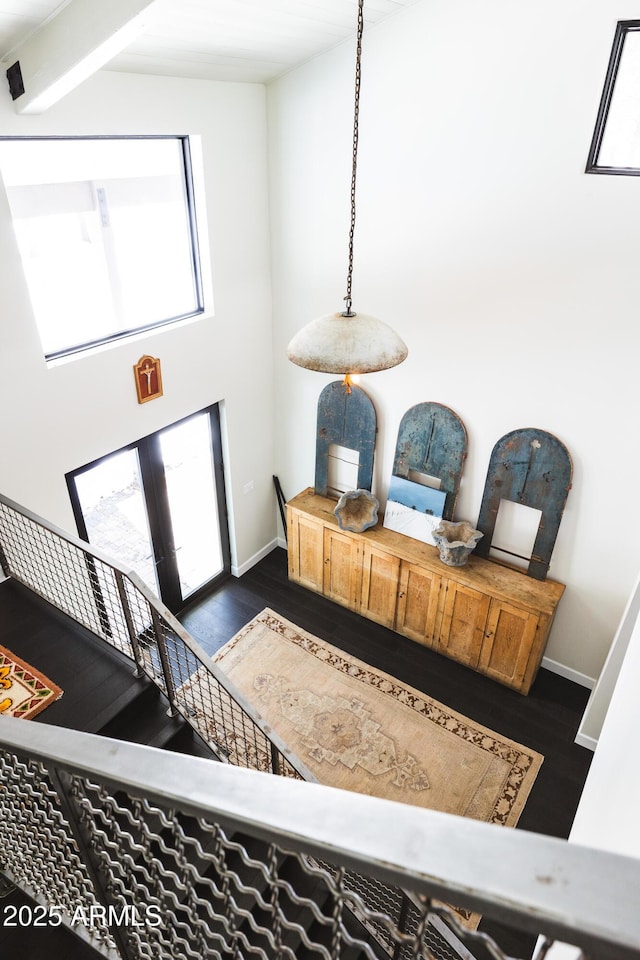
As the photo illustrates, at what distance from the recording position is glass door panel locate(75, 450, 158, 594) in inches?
200

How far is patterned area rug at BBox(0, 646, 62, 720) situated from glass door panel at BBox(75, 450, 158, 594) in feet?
5.08

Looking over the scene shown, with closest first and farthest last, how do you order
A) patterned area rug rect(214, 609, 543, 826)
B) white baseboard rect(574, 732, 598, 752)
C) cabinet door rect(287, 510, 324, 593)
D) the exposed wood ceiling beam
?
the exposed wood ceiling beam, patterned area rug rect(214, 609, 543, 826), white baseboard rect(574, 732, 598, 752), cabinet door rect(287, 510, 324, 593)

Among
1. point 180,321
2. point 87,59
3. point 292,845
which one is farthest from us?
point 180,321

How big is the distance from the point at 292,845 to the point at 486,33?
5087 millimetres

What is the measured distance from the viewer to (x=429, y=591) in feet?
18.5

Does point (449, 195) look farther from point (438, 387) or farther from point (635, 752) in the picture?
point (635, 752)

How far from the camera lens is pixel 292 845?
31.3 inches

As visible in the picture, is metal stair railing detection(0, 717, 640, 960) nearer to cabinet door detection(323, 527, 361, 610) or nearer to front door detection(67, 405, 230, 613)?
front door detection(67, 405, 230, 613)

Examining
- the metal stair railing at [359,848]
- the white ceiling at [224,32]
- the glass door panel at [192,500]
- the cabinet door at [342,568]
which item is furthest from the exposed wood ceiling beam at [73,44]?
the cabinet door at [342,568]

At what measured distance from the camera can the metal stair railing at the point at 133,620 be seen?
312 cm

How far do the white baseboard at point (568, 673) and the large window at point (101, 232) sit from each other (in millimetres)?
4719

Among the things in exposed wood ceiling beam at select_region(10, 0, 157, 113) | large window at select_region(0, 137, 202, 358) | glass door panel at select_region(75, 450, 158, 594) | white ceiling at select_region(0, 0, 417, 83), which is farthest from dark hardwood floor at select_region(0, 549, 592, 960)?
white ceiling at select_region(0, 0, 417, 83)

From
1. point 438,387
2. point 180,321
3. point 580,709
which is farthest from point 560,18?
point 580,709

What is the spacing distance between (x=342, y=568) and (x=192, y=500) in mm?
1725
